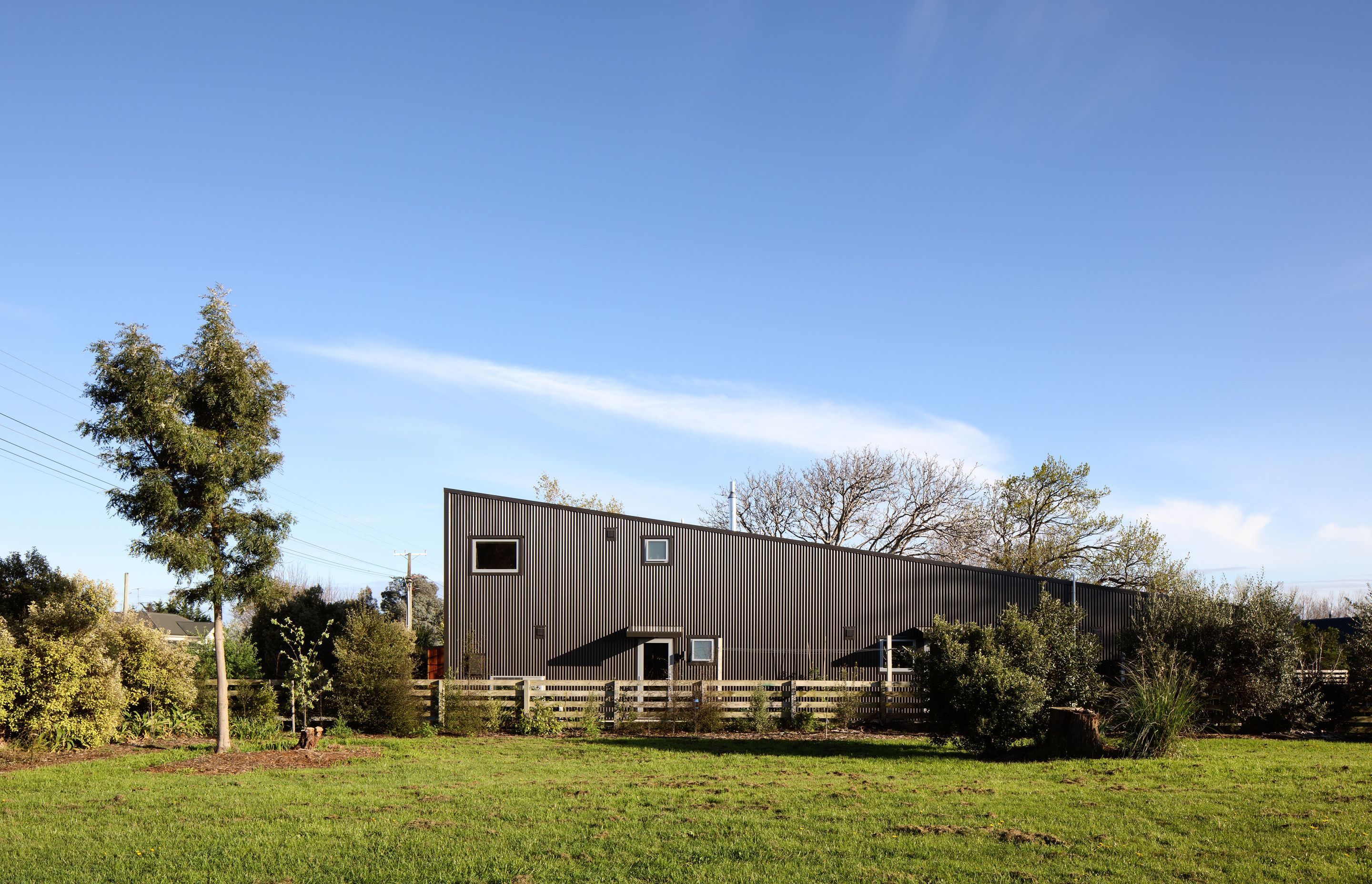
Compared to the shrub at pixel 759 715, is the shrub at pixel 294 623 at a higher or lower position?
higher

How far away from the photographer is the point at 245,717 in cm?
2050

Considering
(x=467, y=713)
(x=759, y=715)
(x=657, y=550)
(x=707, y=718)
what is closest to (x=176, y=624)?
(x=657, y=550)

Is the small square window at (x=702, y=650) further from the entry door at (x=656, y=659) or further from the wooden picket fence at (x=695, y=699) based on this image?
the wooden picket fence at (x=695, y=699)

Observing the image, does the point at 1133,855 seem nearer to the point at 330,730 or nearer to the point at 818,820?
the point at 818,820

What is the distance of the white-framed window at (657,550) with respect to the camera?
89.2ft

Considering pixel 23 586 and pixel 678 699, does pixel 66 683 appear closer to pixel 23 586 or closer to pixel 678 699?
pixel 23 586

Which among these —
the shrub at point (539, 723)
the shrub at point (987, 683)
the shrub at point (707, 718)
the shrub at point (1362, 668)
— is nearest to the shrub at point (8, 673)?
the shrub at point (539, 723)

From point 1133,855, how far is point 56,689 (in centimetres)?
1654

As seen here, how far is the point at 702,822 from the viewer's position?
9.50 meters

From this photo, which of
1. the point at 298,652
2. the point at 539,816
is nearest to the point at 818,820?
the point at 539,816

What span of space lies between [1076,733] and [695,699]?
25.5ft

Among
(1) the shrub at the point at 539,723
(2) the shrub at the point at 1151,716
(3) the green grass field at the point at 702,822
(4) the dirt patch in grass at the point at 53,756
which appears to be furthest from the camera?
(1) the shrub at the point at 539,723

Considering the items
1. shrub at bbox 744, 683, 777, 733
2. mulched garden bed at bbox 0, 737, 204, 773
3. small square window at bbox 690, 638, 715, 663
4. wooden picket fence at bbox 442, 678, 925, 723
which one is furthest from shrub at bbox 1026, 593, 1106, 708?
mulched garden bed at bbox 0, 737, 204, 773

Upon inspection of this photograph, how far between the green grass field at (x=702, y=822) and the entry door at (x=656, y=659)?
11.8m
